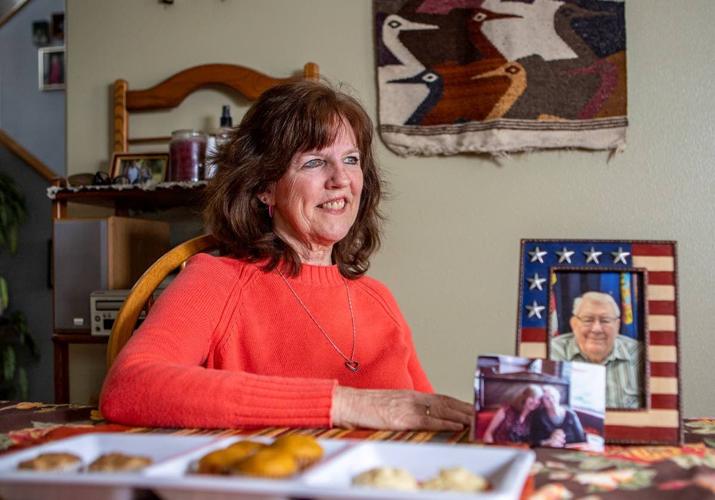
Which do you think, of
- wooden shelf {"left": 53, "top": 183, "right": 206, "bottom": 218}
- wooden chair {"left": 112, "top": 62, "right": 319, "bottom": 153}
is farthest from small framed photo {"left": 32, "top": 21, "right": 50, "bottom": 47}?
wooden shelf {"left": 53, "top": 183, "right": 206, "bottom": 218}

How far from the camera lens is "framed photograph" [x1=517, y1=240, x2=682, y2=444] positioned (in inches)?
35.7

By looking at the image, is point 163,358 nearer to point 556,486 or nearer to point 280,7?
point 556,486

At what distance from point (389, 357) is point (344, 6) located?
5.93ft

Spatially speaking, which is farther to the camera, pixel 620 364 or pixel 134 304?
pixel 134 304

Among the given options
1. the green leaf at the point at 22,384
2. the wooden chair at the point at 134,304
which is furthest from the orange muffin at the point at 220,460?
the green leaf at the point at 22,384

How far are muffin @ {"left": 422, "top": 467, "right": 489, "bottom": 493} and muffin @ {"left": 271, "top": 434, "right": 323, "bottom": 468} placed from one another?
103mm

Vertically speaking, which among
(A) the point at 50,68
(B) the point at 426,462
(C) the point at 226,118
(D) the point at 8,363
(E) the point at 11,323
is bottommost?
(D) the point at 8,363

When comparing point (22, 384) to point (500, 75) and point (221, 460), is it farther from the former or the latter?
point (221, 460)

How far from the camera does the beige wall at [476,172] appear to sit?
268 cm

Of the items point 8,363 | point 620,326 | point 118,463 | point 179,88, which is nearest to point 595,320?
point 620,326

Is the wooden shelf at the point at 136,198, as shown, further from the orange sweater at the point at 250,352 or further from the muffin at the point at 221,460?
the muffin at the point at 221,460

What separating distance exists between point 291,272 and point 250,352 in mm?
195

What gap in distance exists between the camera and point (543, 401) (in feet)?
2.90

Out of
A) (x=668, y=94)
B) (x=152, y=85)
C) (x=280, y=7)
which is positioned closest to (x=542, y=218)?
(x=668, y=94)
